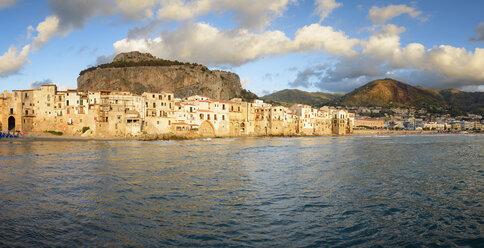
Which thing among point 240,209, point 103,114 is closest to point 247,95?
point 103,114

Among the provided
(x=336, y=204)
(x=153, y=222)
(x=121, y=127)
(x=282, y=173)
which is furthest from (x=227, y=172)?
(x=121, y=127)

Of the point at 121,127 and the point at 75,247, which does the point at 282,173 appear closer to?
the point at 75,247

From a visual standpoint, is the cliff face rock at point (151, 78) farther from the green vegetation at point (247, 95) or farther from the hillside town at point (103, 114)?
the hillside town at point (103, 114)

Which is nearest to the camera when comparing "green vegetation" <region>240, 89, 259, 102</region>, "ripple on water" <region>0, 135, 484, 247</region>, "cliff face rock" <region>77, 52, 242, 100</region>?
"ripple on water" <region>0, 135, 484, 247</region>

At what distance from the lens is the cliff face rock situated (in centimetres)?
11331

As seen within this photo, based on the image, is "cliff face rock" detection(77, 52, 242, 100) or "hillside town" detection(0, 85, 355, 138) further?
"cliff face rock" detection(77, 52, 242, 100)

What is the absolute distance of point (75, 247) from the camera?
6.97 metres

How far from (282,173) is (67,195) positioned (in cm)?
1142

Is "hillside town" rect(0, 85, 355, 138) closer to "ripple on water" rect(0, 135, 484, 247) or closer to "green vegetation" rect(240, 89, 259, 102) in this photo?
"ripple on water" rect(0, 135, 484, 247)

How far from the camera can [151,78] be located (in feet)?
378

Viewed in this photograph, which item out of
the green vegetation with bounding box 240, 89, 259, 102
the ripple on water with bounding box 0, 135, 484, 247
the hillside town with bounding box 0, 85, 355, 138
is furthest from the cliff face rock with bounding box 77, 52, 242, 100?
the ripple on water with bounding box 0, 135, 484, 247

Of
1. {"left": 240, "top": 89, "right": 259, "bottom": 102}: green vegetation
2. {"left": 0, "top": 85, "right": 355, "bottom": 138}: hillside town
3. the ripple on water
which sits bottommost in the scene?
the ripple on water

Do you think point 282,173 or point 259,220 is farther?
point 282,173

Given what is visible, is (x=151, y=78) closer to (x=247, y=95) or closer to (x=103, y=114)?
(x=247, y=95)
